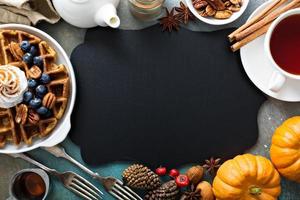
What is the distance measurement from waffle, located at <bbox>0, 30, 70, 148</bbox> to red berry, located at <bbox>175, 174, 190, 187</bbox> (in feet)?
1.19

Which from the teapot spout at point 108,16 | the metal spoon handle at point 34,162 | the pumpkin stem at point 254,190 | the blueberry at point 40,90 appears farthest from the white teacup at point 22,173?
the pumpkin stem at point 254,190

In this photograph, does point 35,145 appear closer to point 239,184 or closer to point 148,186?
point 148,186

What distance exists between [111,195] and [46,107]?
0.32 metres

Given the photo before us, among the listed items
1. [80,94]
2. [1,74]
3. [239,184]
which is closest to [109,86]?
[80,94]

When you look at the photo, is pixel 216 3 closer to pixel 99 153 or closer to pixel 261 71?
pixel 261 71

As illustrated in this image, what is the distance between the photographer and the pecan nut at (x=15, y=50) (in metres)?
1.29

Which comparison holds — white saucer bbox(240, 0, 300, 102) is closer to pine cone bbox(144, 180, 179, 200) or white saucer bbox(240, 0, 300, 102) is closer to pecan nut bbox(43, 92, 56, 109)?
pine cone bbox(144, 180, 179, 200)

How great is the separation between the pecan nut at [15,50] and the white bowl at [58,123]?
6 cm

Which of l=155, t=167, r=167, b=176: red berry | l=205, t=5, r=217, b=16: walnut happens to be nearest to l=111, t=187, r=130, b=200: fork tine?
l=155, t=167, r=167, b=176: red berry

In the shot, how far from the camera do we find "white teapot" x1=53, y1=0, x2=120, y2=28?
124cm

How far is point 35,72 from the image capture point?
4.18 ft

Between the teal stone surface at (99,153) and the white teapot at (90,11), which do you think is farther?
the teal stone surface at (99,153)

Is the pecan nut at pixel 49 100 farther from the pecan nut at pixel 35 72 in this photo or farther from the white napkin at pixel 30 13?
the white napkin at pixel 30 13

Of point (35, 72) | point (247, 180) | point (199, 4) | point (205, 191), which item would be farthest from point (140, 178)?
point (199, 4)
